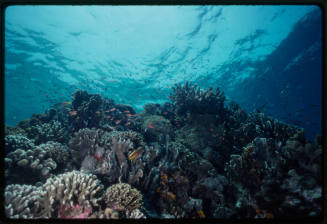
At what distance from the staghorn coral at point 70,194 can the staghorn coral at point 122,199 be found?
0.22 meters

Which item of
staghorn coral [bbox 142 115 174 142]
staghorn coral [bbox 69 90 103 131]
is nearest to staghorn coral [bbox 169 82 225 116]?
staghorn coral [bbox 142 115 174 142]

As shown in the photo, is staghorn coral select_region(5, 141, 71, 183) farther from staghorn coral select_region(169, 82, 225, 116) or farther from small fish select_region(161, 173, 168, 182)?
staghorn coral select_region(169, 82, 225, 116)

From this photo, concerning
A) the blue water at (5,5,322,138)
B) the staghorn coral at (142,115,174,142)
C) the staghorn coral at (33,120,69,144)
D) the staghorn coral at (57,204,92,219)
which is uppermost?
the blue water at (5,5,322,138)

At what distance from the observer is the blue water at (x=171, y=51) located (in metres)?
13.3

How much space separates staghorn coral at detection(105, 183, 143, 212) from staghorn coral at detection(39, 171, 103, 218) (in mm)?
216

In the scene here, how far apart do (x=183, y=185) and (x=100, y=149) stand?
8.07 feet

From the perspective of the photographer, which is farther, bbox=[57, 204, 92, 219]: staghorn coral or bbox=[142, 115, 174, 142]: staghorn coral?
bbox=[142, 115, 174, 142]: staghorn coral

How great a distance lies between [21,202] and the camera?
8.45 feet

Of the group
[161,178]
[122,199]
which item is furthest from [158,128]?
[122,199]

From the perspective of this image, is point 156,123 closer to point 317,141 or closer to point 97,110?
point 97,110

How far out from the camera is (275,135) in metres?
5.02

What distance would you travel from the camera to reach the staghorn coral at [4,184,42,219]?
242 cm

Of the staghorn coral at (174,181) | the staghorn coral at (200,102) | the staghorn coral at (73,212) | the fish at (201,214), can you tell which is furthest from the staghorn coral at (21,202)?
the staghorn coral at (200,102)
